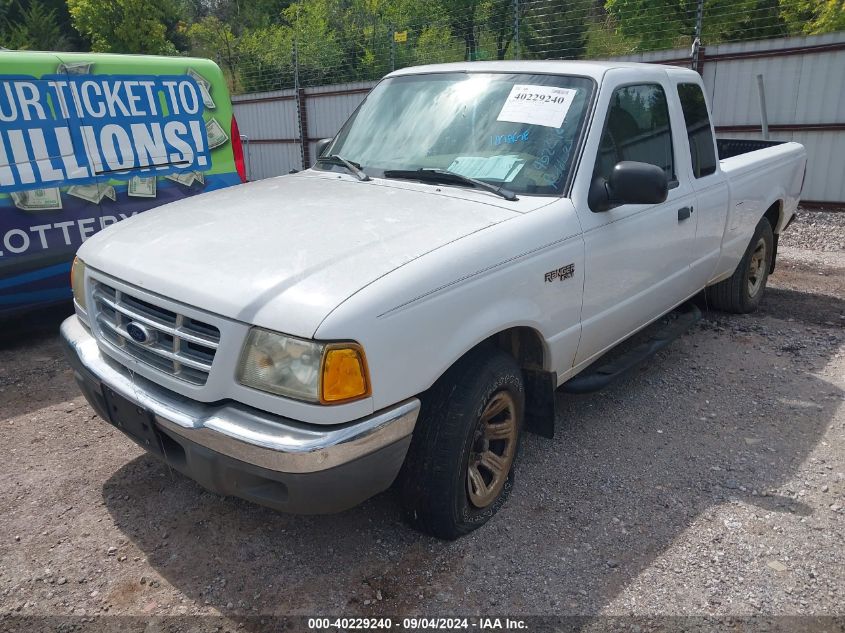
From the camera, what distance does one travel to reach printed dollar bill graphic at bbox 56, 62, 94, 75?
16.3 ft

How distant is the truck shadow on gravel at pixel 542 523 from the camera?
2.65 metres

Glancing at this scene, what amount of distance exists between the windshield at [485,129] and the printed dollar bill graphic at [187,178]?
7.59 feet

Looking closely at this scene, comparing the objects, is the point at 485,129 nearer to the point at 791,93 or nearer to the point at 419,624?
the point at 419,624

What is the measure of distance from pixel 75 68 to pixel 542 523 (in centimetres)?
463

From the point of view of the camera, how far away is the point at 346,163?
149 inches

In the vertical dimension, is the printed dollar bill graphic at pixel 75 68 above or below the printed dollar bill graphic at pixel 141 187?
above

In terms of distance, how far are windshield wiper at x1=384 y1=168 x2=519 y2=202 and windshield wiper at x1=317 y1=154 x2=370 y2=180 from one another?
138mm

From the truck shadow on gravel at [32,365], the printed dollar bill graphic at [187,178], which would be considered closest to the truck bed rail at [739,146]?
the printed dollar bill graphic at [187,178]

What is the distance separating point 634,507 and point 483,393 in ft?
3.53

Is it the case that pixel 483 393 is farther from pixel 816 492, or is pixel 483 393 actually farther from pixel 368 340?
pixel 816 492

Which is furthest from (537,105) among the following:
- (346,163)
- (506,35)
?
(506,35)

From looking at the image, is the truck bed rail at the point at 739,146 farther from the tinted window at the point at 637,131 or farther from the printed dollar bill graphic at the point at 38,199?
the printed dollar bill graphic at the point at 38,199

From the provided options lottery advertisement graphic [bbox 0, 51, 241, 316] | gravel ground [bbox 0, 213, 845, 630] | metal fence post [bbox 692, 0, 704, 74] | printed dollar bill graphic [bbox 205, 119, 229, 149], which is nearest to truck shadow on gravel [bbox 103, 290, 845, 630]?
gravel ground [bbox 0, 213, 845, 630]

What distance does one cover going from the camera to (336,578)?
2.73 m
